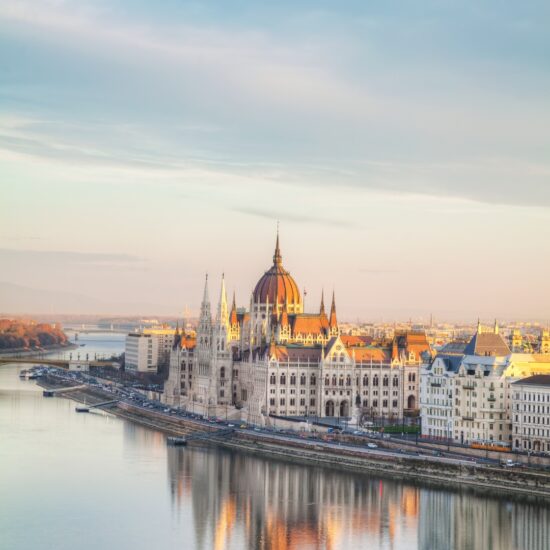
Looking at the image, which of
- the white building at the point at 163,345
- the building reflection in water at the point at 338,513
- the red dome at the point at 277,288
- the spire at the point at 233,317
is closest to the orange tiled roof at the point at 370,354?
the red dome at the point at 277,288

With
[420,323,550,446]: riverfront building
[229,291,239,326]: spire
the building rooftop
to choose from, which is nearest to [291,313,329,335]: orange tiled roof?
[229,291,239,326]: spire

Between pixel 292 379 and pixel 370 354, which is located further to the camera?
pixel 370 354

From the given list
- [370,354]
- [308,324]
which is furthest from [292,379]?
[308,324]

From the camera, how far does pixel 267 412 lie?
297ft

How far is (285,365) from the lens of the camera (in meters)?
91.9

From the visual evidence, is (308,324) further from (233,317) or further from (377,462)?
(377,462)

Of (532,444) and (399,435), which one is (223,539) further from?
(399,435)

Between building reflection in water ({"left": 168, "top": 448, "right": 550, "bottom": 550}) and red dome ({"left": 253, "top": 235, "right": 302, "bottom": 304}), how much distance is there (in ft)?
105

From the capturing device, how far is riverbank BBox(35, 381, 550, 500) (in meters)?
64.3

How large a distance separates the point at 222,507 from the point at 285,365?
30.1 m

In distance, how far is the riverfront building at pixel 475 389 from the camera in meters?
73.2

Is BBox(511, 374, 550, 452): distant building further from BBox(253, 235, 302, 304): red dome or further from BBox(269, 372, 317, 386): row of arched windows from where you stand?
BBox(253, 235, 302, 304): red dome

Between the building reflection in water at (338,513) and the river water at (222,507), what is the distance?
0.05 metres

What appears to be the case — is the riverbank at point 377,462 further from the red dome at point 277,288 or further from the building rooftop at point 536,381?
the red dome at point 277,288
